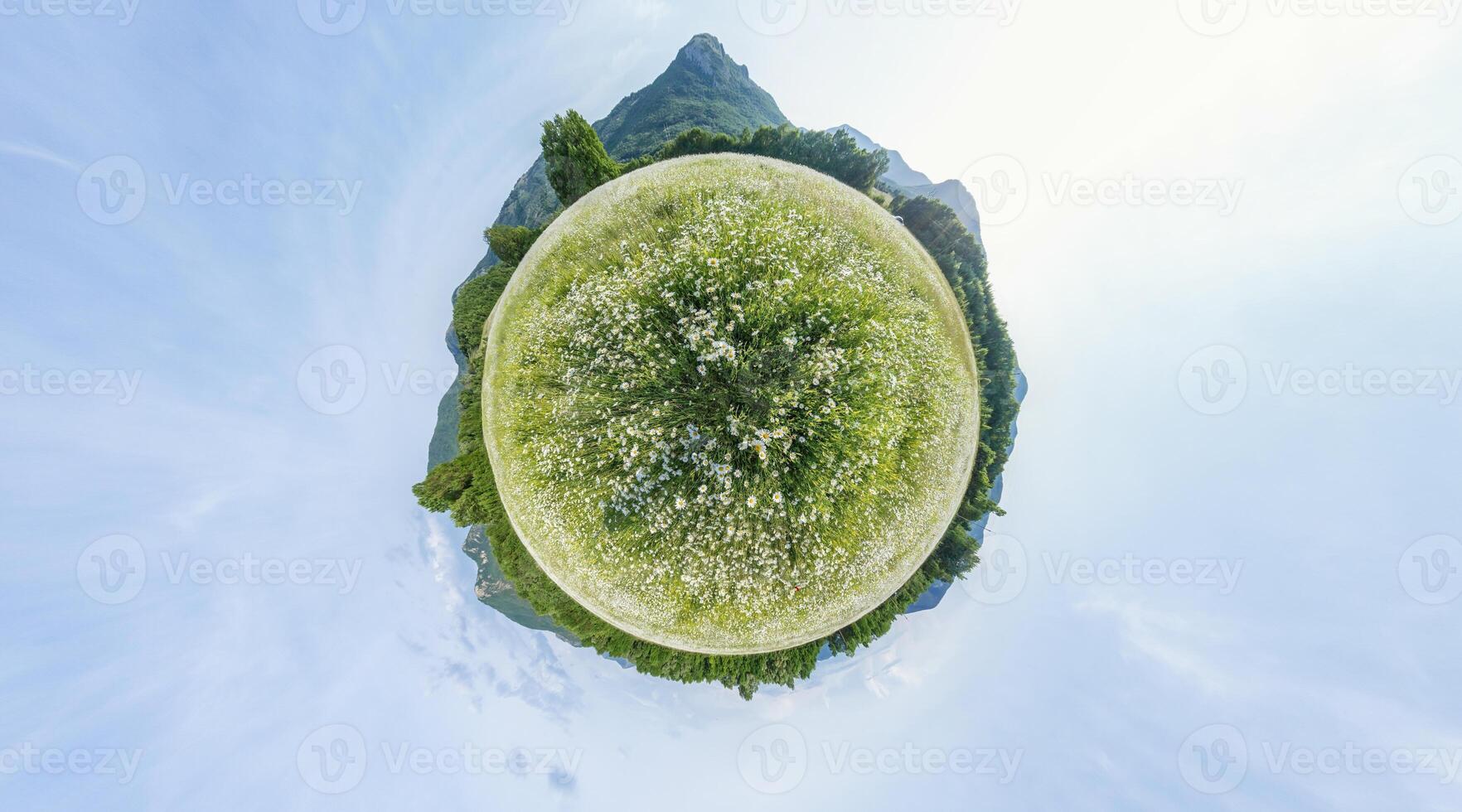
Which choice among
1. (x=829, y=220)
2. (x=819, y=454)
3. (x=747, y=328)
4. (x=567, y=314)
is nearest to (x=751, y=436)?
(x=819, y=454)

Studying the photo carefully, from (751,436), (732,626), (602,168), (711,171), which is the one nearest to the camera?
(751,436)

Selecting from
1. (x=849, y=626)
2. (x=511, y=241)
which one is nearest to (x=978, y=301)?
(x=849, y=626)

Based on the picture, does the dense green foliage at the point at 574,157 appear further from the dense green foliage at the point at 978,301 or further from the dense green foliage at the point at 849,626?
the dense green foliage at the point at 978,301

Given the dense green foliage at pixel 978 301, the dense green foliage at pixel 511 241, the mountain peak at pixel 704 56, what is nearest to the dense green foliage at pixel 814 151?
the dense green foliage at pixel 978 301

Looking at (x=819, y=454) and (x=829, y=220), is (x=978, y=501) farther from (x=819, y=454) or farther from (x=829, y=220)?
(x=829, y=220)

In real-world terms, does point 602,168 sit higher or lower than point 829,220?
higher

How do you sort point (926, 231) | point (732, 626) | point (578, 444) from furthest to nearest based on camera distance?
point (926, 231) < point (732, 626) < point (578, 444)

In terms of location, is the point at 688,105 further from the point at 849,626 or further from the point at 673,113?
the point at 849,626
